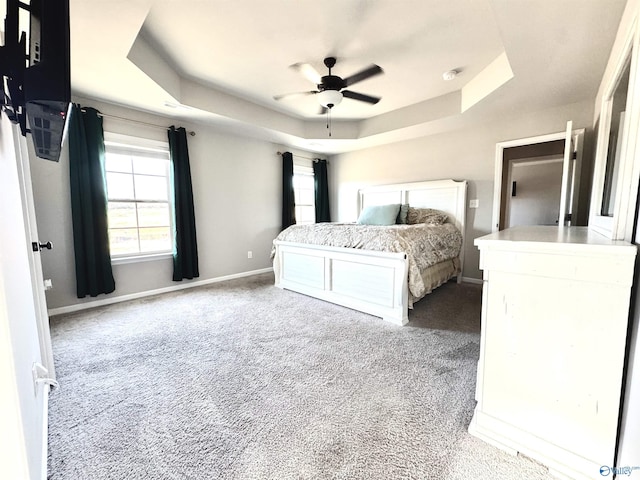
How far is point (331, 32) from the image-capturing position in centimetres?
225

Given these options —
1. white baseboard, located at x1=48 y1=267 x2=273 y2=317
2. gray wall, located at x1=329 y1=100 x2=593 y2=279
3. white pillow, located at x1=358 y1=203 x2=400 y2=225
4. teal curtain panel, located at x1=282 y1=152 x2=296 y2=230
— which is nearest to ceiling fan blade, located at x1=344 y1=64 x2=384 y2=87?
white pillow, located at x1=358 y1=203 x2=400 y2=225

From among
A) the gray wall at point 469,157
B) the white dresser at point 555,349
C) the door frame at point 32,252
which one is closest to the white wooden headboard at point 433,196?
the gray wall at point 469,157

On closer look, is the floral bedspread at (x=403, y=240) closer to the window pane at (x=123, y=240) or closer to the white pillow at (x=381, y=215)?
the white pillow at (x=381, y=215)

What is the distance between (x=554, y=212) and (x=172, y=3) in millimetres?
6807

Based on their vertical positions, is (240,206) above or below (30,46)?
below

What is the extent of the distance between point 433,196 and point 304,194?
248cm

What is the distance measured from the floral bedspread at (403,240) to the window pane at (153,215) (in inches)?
65.0

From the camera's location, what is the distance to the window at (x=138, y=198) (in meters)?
3.24

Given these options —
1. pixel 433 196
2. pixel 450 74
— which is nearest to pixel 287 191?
pixel 433 196

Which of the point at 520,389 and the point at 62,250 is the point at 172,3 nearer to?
the point at 62,250

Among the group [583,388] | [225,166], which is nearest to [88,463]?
[583,388]

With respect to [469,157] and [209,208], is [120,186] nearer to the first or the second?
[209,208]

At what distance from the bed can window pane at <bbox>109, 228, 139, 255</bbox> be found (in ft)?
5.94

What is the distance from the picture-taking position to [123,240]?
332 cm
